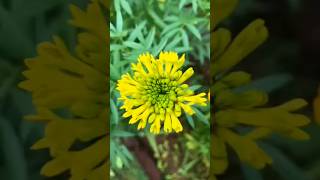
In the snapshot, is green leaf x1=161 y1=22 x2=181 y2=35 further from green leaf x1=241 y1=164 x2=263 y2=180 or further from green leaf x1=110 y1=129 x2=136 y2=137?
green leaf x1=241 y1=164 x2=263 y2=180

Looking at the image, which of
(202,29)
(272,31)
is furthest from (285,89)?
(202,29)

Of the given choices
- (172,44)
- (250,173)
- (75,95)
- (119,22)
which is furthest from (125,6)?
(250,173)

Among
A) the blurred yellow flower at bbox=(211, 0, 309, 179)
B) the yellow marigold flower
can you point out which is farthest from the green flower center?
the blurred yellow flower at bbox=(211, 0, 309, 179)

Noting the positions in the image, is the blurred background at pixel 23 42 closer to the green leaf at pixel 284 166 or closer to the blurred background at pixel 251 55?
the blurred background at pixel 251 55

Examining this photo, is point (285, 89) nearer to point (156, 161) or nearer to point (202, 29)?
point (202, 29)

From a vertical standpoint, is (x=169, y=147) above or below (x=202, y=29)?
below

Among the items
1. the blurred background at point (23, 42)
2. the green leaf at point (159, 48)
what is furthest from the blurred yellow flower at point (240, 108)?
the blurred background at point (23, 42)
